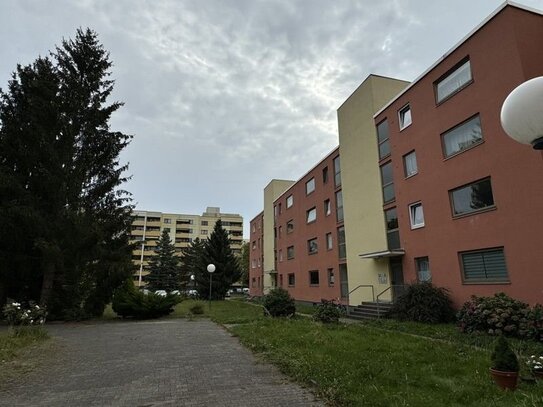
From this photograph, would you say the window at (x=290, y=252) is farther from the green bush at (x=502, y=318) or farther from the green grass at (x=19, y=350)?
the green grass at (x=19, y=350)

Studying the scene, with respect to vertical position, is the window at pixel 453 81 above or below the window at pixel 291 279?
above

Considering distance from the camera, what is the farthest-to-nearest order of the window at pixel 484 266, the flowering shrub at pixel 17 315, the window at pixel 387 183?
the window at pixel 387 183, the flowering shrub at pixel 17 315, the window at pixel 484 266

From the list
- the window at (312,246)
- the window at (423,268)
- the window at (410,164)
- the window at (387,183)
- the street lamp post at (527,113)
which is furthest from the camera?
the window at (312,246)

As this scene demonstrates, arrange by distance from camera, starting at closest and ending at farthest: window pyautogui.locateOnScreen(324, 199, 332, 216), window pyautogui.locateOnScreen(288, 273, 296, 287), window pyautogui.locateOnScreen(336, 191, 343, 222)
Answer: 1. window pyautogui.locateOnScreen(336, 191, 343, 222)
2. window pyautogui.locateOnScreen(324, 199, 332, 216)
3. window pyautogui.locateOnScreen(288, 273, 296, 287)

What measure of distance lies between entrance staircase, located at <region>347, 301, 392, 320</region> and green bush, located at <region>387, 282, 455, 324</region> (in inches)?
58.3

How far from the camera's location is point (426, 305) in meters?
13.3

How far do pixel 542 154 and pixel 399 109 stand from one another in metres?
8.17

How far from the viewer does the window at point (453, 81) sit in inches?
545

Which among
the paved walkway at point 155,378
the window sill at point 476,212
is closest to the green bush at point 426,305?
the window sill at point 476,212

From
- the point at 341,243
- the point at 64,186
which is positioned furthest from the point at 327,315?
the point at 64,186

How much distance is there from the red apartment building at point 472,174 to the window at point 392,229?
0.12 meters

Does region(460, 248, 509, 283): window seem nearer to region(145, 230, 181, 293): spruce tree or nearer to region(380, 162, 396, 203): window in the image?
region(380, 162, 396, 203): window

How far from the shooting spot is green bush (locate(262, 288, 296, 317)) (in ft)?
55.1

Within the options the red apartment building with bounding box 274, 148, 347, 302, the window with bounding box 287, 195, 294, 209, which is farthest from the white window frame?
the window with bounding box 287, 195, 294, 209
